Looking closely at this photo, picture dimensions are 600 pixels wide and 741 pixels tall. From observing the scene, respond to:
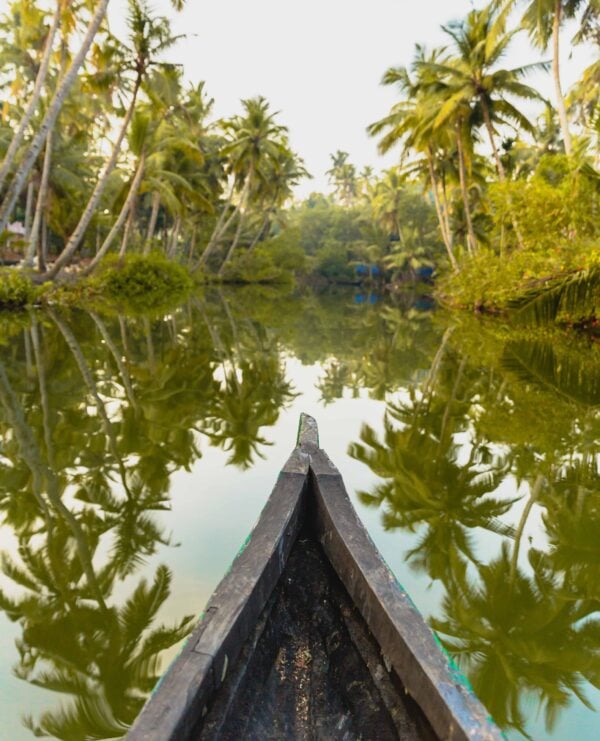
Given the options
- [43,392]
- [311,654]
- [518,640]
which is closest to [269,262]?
[43,392]

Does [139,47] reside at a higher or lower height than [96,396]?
higher

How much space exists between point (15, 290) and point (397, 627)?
15.1m

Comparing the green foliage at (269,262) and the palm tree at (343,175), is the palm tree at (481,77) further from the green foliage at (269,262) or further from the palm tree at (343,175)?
the palm tree at (343,175)

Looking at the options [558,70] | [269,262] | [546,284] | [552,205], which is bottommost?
[546,284]

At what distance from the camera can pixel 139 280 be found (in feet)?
70.5

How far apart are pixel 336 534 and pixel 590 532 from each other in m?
2.40

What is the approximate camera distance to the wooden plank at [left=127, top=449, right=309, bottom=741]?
1215 mm

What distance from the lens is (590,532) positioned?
3559 millimetres

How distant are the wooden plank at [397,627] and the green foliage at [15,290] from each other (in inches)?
557

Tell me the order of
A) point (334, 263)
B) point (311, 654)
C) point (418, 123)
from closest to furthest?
1. point (311, 654)
2. point (418, 123)
3. point (334, 263)

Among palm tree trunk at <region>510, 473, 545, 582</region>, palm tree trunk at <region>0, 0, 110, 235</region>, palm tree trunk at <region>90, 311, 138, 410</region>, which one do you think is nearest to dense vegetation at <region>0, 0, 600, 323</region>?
palm tree trunk at <region>0, 0, 110, 235</region>

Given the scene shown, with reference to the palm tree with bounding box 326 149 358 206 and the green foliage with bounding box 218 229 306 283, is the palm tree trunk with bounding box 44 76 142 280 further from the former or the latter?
the palm tree with bounding box 326 149 358 206

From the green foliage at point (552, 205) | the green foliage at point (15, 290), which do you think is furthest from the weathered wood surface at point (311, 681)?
the green foliage at point (15, 290)

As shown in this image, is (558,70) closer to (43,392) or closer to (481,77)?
(481,77)
